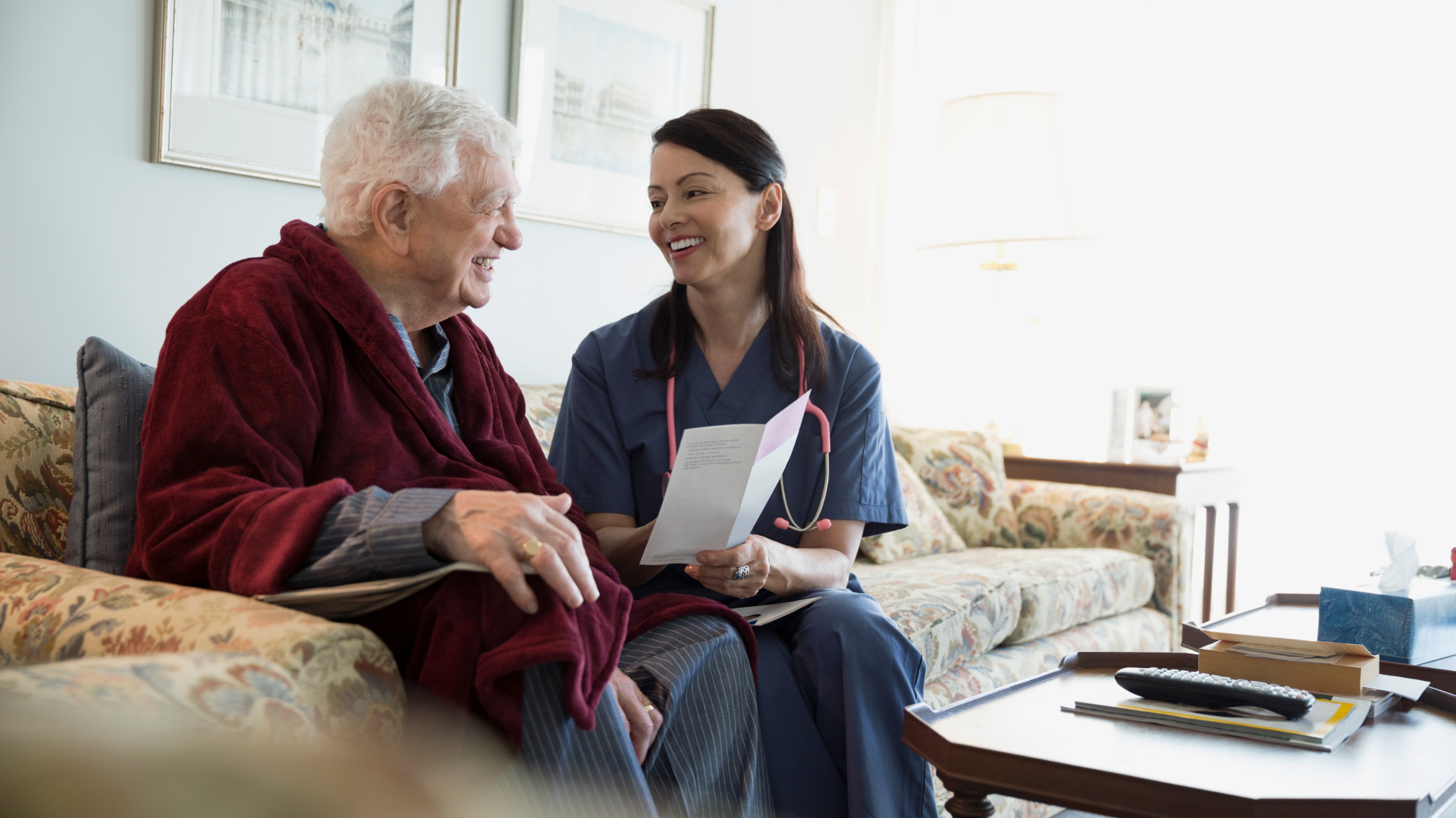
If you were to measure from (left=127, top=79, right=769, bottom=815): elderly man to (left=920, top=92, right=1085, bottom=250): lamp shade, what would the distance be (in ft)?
6.19

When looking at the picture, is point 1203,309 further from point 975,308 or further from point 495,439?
point 495,439

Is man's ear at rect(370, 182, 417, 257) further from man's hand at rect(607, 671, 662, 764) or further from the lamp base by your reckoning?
the lamp base

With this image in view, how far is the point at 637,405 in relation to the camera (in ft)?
5.06

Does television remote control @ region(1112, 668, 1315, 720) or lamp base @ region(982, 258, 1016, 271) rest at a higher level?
lamp base @ region(982, 258, 1016, 271)

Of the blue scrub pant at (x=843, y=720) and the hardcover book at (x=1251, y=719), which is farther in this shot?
the blue scrub pant at (x=843, y=720)

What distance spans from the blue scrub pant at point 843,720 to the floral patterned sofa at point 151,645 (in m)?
0.60

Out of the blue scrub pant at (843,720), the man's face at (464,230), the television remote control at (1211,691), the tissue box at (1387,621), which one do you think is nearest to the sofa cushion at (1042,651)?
the tissue box at (1387,621)

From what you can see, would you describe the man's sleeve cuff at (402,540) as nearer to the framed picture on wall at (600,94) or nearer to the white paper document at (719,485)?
the white paper document at (719,485)

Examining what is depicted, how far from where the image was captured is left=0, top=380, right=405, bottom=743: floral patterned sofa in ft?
1.56

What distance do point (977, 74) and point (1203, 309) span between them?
3.63ft

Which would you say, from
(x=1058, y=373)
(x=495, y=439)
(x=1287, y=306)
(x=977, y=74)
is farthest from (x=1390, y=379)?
(x=495, y=439)

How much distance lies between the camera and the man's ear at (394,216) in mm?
1168

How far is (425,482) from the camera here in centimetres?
107

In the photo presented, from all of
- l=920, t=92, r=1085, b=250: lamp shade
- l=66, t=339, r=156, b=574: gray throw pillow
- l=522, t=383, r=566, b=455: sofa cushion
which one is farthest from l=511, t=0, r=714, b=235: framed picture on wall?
l=66, t=339, r=156, b=574: gray throw pillow
